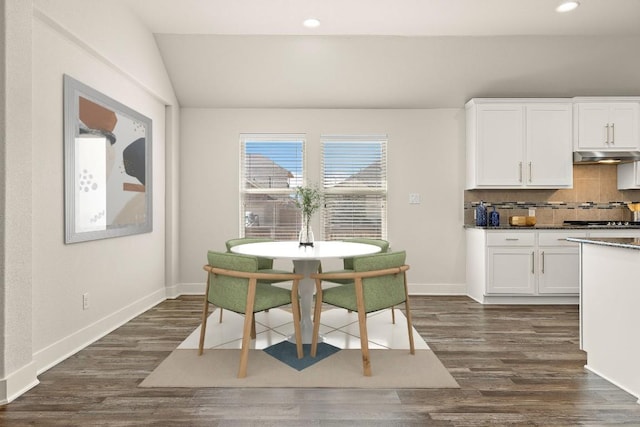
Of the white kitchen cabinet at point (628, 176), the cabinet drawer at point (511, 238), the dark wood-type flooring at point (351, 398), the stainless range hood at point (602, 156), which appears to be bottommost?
the dark wood-type flooring at point (351, 398)

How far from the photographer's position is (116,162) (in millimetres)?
3676

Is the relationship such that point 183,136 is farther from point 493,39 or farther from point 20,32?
point 493,39

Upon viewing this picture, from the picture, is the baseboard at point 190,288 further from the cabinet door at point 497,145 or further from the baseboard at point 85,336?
the cabinet door at point 497,145

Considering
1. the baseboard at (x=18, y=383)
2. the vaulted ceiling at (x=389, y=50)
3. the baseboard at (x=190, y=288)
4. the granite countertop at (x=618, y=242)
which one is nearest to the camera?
the baseboard at (x=18, y=383)

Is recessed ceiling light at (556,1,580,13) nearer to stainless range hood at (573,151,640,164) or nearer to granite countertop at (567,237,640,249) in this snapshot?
stainless range hood at (573,151,640,164)

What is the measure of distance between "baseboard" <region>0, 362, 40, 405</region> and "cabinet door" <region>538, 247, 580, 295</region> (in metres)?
4.72

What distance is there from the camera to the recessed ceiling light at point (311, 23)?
Answer: 4.01 meters

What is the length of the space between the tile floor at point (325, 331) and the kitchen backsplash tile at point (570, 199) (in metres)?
2.08

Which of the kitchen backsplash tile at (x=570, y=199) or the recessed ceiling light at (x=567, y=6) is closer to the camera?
the recessed ceiling light at (x=567, y=6)

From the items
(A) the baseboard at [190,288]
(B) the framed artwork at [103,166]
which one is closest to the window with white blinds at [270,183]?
(A) the baseboard at [190,288]

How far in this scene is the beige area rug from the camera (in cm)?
251

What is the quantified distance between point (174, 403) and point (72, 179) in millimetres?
1816

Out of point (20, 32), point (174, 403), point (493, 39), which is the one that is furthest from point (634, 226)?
point (20, 32)

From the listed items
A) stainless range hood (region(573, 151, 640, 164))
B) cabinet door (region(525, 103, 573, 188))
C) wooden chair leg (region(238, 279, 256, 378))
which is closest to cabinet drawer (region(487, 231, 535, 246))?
cabinet door (region(525, 103, 573, 188))
